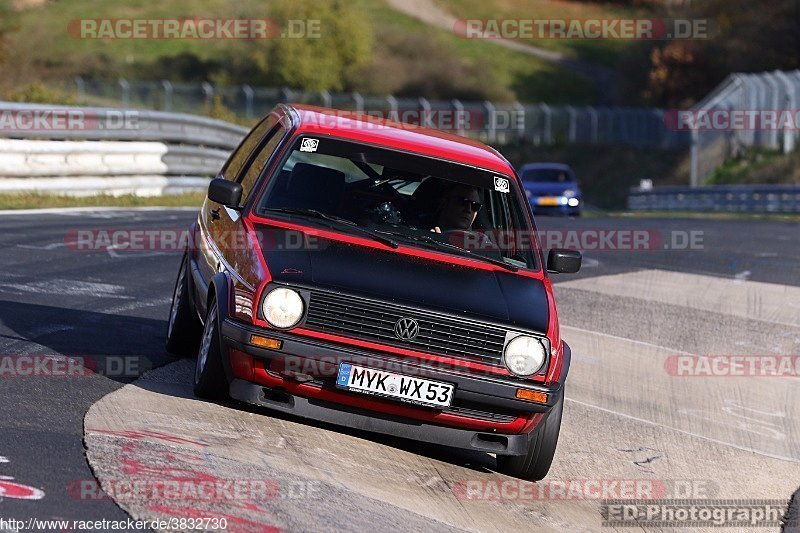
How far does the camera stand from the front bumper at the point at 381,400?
670cm

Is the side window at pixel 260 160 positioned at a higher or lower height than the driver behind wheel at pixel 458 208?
higher

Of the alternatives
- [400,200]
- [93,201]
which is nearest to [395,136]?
[400,200]

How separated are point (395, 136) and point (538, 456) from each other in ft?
7.25

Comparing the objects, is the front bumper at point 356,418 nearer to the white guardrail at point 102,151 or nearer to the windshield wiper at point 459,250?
the windshield wiper at point 459,250

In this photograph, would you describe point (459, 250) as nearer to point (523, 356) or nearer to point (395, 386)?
point (523, 356)

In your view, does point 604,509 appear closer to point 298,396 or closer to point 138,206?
point 298,396

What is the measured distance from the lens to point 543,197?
32.2 metres

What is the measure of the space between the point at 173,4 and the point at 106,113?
68034 millimetres

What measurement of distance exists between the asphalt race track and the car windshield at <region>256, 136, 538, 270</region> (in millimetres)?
1154

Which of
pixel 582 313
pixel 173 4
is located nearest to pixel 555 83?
pixel 173 4

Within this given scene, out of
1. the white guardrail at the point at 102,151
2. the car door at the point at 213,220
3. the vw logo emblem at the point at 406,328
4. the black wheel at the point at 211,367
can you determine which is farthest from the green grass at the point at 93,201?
the vw logo emblem at the point at 406,328

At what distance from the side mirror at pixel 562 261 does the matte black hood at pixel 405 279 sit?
0.68m

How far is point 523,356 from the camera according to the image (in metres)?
6.92

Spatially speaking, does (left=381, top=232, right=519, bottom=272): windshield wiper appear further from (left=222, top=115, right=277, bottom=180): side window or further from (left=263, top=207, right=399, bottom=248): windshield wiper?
(left=222, top=115, right=277, bottom=180): side window
